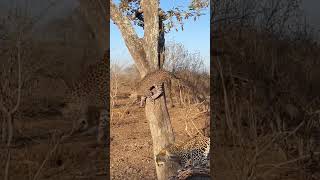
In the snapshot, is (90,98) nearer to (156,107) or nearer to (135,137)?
(156,107)

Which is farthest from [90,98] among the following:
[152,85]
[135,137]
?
[135,137]

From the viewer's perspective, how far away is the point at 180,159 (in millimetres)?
4426

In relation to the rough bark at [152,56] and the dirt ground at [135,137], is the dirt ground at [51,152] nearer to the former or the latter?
the rough bark at [152,56]

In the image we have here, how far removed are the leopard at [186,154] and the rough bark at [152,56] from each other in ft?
0.22

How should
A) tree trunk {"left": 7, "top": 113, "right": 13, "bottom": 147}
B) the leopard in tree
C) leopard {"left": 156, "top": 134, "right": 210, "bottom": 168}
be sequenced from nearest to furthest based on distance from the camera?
tree trunk {"left": 7, "top": 113, "right": 13, "bottom": 147} → the leopard in tree → leopard {"left": 156, "top": 134, "right": 210, "bottom": 168}

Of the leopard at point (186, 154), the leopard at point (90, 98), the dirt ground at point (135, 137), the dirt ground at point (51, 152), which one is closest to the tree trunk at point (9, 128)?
the dirt ground at point (51, 152)

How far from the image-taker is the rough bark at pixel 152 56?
169 inches

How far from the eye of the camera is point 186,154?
4.46 metres

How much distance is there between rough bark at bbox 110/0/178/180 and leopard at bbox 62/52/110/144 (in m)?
2.14

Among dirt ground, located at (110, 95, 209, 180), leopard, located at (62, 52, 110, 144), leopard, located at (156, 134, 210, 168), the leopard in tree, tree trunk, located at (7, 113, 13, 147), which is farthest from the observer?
dirt ground, located at (110, 95, 209, 180)

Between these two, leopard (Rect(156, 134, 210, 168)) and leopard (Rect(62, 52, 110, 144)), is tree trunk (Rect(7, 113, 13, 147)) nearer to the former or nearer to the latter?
leopard (Rect(62, 52, 110, 144))

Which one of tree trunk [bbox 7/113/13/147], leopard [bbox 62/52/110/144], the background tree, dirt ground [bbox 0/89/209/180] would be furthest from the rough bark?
tree trunk [bbox 7/113/13/147]

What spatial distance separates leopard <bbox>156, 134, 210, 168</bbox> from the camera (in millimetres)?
4391

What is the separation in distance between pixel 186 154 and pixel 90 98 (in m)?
2.49
